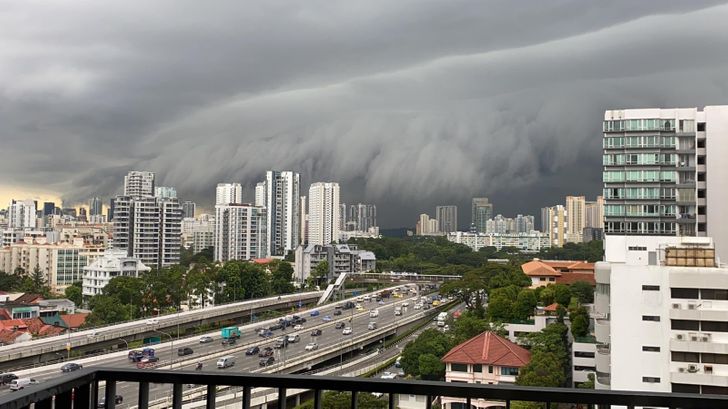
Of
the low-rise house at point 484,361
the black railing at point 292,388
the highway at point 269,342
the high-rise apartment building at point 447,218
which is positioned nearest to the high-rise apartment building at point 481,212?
the high-rise apartment building at point 447,218

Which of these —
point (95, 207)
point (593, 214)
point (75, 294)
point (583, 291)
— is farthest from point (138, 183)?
point (583, 291)

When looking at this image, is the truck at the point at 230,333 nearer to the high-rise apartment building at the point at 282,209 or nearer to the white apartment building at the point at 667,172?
the white apartment building at the point at 667,172

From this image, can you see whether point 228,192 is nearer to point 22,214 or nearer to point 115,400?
point 22,214

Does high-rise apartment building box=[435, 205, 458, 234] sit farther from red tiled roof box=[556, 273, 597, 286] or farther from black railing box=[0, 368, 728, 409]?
black railing box=[0, 368, 728, 409]

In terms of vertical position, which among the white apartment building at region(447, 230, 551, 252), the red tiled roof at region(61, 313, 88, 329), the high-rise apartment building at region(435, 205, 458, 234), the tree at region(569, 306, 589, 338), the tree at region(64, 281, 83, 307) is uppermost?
the high-rise apartment building at region(435, 205, 458, 234)

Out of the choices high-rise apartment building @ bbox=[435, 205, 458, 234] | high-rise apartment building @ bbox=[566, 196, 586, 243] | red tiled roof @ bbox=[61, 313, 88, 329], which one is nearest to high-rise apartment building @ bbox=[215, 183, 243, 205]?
high-rise apartment building @ bbox=[435, 205, 458, 234]

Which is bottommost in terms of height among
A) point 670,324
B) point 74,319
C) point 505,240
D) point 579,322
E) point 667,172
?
point 74,319
